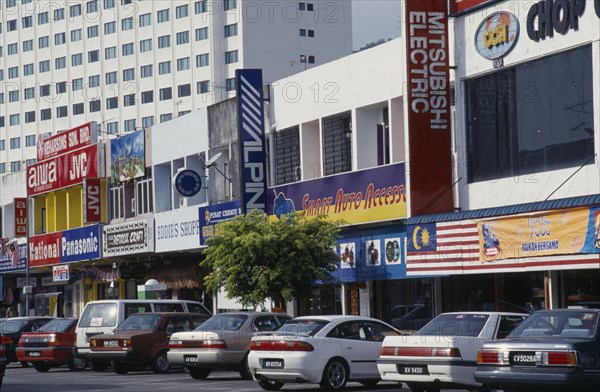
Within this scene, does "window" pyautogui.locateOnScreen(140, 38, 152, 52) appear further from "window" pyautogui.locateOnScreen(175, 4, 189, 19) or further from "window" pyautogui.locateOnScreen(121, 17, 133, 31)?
"window" pyautogui.locateOnScreen(175, 4, 189, 19)

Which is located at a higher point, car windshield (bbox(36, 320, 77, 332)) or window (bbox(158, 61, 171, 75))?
window (bbox(158, 61, 171, 75))

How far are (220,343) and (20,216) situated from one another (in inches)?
1305

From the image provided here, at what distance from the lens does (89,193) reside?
163 ft

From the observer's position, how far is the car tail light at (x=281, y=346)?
23.0 metres

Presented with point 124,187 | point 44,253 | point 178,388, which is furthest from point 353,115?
point 44,253

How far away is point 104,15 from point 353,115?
3330 inches

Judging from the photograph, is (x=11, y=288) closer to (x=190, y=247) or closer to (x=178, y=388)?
(x=190, y=247)

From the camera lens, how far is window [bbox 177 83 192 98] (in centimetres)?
10750

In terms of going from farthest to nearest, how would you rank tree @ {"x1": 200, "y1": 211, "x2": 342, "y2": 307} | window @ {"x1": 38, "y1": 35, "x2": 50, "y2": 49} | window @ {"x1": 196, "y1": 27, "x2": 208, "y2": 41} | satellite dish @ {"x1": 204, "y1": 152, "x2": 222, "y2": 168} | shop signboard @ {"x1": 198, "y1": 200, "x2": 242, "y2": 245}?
window @ {"x1": 38, "y1": 35, "x2": 50, "y2": 49} < window @ {"x1": 196, "y1": 27, "x2": 208, "y2": 41} < satellite dish @ {"x1": 204, "y1": 152, "x2": 222, "y2": 168} < shop signboard @ {"x1": 198, "y1": 200, "x2": 242, "y2": 245} < tree @ {"x1": 200, "y1": 211, "x2": 342, "y2": 307}

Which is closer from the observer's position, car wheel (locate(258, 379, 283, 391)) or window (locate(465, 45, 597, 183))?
car wheel (locate(258, 379, 283, 391))

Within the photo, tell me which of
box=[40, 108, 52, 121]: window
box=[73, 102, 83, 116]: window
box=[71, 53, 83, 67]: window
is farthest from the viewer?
box=[40, 108, 52, 121]: window

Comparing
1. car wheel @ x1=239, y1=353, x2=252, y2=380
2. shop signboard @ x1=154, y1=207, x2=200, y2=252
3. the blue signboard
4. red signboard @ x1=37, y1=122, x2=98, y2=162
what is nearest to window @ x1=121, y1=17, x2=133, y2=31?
red signboard @ x1=37, y1=122, x2=98, y2=162

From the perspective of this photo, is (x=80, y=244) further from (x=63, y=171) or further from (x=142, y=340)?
(x=142, y=340)

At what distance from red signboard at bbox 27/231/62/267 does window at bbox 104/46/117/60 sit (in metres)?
59.6
